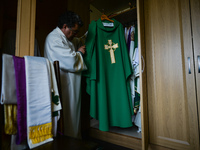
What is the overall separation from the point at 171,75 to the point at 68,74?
1.05m

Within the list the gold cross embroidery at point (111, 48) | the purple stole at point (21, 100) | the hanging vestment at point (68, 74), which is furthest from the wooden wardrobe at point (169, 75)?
the purple stole at point (21, 100)

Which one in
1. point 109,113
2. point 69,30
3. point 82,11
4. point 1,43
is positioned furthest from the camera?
point 82,11

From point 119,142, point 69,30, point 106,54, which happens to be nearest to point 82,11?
point 69,30

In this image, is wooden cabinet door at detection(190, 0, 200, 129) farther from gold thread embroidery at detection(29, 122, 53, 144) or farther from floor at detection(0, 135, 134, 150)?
gold thread embroidery at detection(29, 122, 53, 144)

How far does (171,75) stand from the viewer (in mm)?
1228

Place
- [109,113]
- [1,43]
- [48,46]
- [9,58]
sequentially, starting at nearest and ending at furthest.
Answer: [9,58] → [1,43] → [48,46] → [109,113]

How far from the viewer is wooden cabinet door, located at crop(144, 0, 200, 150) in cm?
113

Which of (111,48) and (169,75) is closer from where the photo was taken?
(169,75)

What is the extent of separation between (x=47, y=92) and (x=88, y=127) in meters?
1.10

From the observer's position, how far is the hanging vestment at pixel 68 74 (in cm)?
120

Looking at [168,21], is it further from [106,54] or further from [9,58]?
[9,58]

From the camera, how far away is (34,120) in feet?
2.34

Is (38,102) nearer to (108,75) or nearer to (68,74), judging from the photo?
(68,74)

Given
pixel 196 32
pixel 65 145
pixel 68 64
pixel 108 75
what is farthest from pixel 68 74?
pixel 196 32
